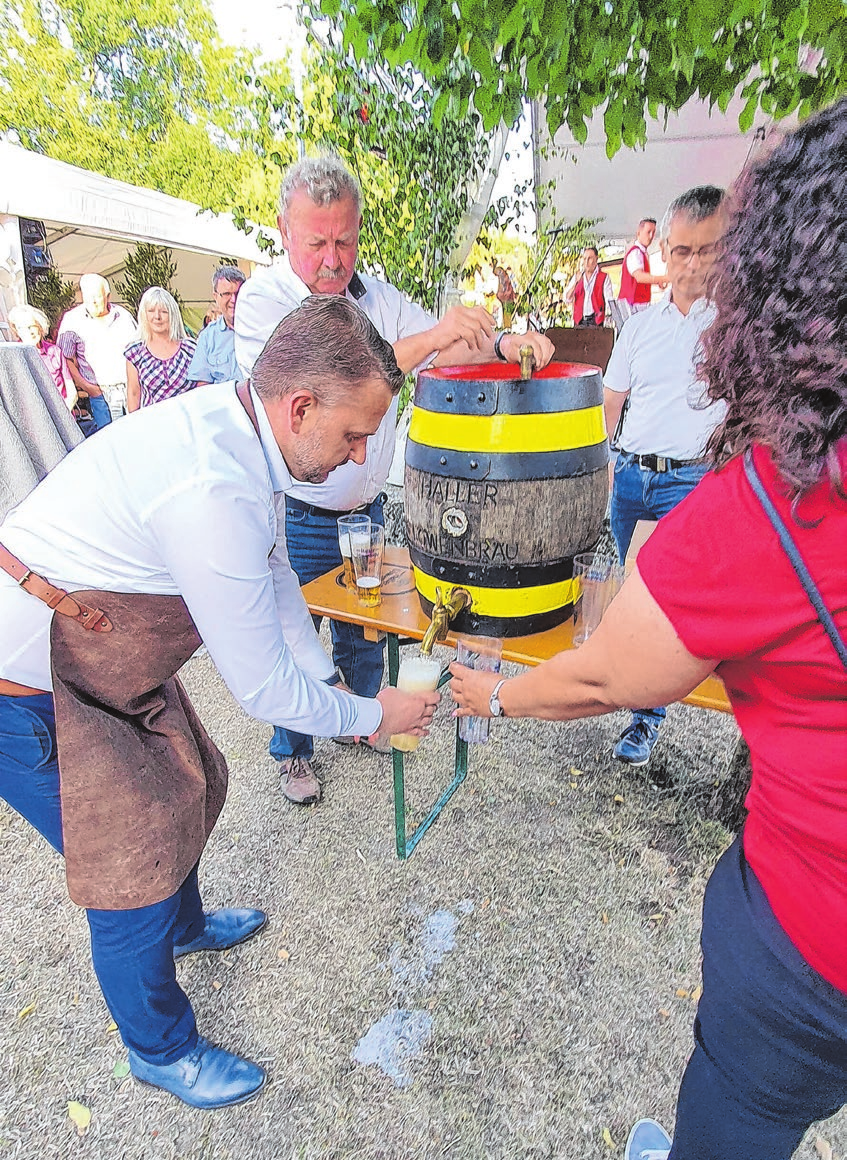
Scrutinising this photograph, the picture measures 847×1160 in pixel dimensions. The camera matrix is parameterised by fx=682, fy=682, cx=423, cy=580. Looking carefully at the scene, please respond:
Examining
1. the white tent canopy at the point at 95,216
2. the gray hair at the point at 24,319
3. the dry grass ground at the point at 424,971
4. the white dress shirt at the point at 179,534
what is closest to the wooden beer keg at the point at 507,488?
the white dress shirt at the point at 179,534

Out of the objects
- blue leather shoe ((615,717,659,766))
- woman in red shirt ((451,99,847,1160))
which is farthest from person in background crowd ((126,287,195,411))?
woman in red shirt ((451,99,847,1160))

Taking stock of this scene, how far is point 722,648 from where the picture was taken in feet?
2.81

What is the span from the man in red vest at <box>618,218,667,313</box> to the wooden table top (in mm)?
5767

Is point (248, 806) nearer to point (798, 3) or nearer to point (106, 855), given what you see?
point (106, 855)

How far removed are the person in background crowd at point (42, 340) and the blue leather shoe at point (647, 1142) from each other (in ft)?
17.3

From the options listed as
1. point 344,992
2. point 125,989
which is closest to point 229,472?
point 125,989

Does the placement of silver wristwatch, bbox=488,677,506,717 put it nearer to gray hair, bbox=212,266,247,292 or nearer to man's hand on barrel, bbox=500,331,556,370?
man's hand on barrel, bbox=500,331,556,370

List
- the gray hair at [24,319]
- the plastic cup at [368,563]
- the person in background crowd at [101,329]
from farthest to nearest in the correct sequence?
1. the person in background crowd at [101,329]
2. the gray hair at [24,319]
3. the plastic cup at [368,563]

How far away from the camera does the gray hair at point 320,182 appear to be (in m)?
2.41

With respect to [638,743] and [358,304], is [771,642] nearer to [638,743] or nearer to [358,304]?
[358,304]

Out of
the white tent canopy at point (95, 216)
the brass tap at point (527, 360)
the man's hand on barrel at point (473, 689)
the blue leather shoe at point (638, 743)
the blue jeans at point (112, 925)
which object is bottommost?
the blue leather shoe at point (638, 743)

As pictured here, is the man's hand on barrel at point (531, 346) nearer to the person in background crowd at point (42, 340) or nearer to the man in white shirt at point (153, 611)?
the man in white shirt at point (153, 611)

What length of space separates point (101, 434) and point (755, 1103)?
1690mm

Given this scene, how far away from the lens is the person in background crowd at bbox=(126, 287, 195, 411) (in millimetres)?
5262
